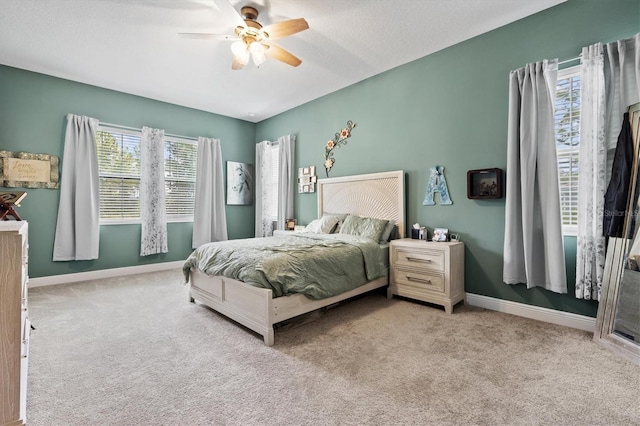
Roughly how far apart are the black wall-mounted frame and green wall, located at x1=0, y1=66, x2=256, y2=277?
4.43m

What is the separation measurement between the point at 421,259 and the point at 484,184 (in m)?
0.98

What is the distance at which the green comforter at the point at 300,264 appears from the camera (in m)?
2.40

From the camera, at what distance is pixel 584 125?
240 cm

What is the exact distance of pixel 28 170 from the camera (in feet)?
12.6

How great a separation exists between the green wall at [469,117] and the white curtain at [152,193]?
9.93ft

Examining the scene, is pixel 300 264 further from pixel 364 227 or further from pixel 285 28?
pixel 285 28

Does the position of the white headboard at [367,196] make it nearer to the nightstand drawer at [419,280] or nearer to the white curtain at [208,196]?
the nightstand drawer at [419,280]

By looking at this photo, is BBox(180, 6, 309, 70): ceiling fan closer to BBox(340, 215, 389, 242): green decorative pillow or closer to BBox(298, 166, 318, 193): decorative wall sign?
BBox(340, 215, 389, 242): green decorative pillow

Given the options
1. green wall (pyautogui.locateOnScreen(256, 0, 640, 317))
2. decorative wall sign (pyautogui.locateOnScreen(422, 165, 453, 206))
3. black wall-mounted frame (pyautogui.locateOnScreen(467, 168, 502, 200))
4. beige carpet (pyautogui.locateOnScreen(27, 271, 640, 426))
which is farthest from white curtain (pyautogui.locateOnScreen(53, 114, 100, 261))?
black wall-mounted frame (pyautogui.locateOnScreen(467, 168, 502, 200))

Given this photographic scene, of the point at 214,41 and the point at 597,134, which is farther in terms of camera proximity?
the point at 214,41

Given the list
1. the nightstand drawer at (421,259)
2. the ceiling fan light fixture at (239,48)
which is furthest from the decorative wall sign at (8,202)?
the nightstand drawer at (421,259)

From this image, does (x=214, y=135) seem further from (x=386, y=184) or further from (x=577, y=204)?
(x=577, y=204)

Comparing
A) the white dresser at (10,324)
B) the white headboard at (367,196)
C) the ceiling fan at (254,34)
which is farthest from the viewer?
the white headboard at (367,196)

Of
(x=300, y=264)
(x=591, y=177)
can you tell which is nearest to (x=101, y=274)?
(x=300, y=264)
